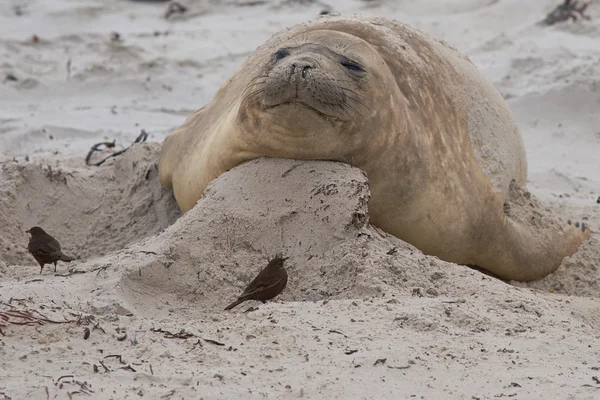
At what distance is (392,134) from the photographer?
175 inches

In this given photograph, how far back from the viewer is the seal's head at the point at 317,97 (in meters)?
4.16

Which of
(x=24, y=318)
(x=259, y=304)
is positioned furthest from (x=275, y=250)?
(x=24, y=318)

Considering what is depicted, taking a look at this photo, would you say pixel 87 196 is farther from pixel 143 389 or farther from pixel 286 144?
pixel 143 389

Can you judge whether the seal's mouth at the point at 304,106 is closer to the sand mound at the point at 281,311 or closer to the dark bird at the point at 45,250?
the sand mound at the point at 281,311

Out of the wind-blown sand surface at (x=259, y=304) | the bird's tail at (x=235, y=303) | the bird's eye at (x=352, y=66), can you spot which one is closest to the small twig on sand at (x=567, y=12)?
the wind-blown sand surface at (x=259, y=304)

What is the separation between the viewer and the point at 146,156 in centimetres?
602

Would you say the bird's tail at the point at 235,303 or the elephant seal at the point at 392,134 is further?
the elephant seal at the point at 392,134

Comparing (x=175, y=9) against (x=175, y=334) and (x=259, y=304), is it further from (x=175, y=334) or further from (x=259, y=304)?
(x=175, y=334)

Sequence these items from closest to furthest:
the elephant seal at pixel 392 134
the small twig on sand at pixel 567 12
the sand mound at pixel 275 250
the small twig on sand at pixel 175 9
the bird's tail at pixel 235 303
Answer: the bird's tail at pixel 235 303 < the sand mound at pixel 275 250 < the elephant seal at pixel 392 134 < the small twig on sand at pixel 567 12 < the small twig on sand at pixel 175 9

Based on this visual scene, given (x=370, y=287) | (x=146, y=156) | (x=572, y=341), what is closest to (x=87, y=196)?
(x=146, y=156)

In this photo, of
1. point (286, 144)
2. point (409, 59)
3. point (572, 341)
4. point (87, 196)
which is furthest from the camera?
point (87, 196)

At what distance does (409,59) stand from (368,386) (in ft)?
7.48

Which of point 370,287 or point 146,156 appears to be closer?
point 370,287

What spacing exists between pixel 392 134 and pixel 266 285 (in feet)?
3.53
